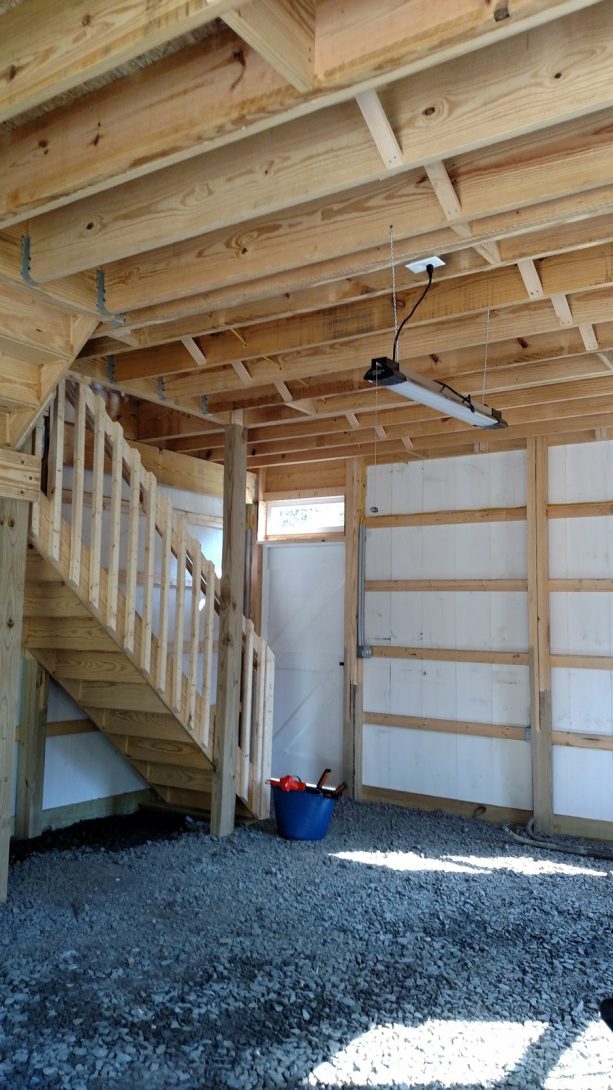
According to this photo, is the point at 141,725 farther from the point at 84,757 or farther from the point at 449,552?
the point at 449,552

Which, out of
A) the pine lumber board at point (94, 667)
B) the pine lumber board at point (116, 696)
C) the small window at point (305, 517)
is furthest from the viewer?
the small window at point (305, 517)

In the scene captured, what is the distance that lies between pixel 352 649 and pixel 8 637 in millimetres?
3284

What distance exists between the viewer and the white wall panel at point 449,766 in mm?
5778

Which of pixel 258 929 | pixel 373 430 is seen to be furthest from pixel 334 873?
pixel 373 430

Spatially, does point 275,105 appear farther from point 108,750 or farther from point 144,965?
point 108,750

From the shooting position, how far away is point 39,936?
359cm

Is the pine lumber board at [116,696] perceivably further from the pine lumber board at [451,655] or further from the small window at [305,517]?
the small window at [305,517]

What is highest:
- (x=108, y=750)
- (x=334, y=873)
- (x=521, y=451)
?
(x=521, y=451)

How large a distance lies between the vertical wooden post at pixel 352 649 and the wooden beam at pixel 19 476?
3133 millimetres

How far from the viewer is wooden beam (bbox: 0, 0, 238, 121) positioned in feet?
5.94

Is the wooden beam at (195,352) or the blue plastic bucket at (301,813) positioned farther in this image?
the blue plastic bucket at (301,813)

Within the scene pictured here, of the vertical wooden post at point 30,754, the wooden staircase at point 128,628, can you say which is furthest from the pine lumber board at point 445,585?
the vertical wooden post at point 30,754

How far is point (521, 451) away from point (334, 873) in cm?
322

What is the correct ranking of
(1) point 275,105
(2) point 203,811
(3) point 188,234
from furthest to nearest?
(2) point 203,811 < (3) point 188,234 < (1) point 275,105
